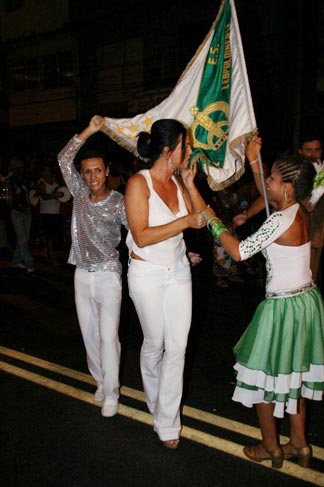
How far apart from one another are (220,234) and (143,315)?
2.72 ft

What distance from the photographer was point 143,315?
10.0 ft

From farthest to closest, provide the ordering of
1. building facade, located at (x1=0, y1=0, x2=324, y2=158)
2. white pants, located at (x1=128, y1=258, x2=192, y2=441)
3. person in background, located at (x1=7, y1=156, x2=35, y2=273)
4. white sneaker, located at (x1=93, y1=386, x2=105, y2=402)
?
building facade, located at (x1=0, y1=0, x2=324, y2=158) → person in background, located at (x1=7, y1=156, x2=35, y2=273) → white sneaker, located at (x1=93, y1=386, x2=105, y2=402) → white pants, located at (x1=128, y1=258, x2=192, y2=441)

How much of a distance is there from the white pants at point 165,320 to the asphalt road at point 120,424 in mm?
263

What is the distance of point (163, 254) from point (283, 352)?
98cm

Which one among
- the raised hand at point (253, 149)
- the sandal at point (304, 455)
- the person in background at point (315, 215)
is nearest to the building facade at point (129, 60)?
the person in background at point (315, 215)

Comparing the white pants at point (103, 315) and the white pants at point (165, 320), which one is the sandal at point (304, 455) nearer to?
the white pants at point (165, 320)

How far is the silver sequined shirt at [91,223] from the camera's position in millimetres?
3473

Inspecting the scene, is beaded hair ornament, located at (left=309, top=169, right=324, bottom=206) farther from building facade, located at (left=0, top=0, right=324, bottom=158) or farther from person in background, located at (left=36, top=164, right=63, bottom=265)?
building facade, located at (left=0, top=0, right=324, bottom=158)

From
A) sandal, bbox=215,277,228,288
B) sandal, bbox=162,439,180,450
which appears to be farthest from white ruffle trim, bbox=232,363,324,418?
sandal, bbox=215,277,228,288

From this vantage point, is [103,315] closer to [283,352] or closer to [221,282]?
[283,352]

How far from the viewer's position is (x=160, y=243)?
298 centimetres

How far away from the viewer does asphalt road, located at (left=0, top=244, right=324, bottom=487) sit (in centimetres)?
284

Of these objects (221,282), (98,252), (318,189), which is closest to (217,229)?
(98,252)

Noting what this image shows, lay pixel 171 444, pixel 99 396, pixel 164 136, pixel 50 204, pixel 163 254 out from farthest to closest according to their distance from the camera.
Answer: pixel 50 204 < pixel 99 396 < pixel 171 444 < pixel 163 254 < pixel 164 136
